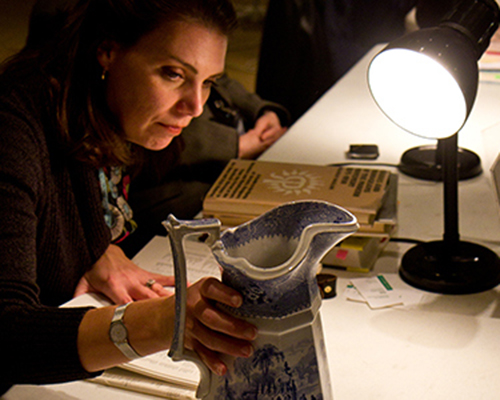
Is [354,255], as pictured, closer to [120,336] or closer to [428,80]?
[428,80]

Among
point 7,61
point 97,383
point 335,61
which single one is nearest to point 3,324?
point 97,383

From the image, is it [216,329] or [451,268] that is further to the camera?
[451,268]

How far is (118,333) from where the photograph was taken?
847 mm

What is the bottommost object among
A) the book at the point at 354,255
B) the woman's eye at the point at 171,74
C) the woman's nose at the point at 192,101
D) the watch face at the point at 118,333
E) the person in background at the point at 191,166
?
the person in background at the point at 191,166

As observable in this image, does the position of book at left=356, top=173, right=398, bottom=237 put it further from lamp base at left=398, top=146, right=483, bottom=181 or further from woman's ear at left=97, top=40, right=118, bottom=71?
woman's ear at left=97, top=40, right=118, bottom=71

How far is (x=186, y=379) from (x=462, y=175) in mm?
928

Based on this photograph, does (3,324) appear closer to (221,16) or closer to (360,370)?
(360,370)

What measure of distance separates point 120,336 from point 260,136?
143 cm

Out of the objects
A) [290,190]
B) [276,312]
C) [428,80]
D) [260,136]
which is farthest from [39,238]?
[260,136]

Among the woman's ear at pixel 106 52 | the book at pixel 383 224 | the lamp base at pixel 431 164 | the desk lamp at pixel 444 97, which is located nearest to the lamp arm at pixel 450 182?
the desk lamp at pixel 444 97

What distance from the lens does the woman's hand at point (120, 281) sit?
112 cm

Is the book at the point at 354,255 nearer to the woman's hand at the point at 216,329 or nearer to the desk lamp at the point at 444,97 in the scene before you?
the desk lamp at the point at 444,97

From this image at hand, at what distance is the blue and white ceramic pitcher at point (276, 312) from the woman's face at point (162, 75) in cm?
52

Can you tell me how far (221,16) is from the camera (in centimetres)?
117
